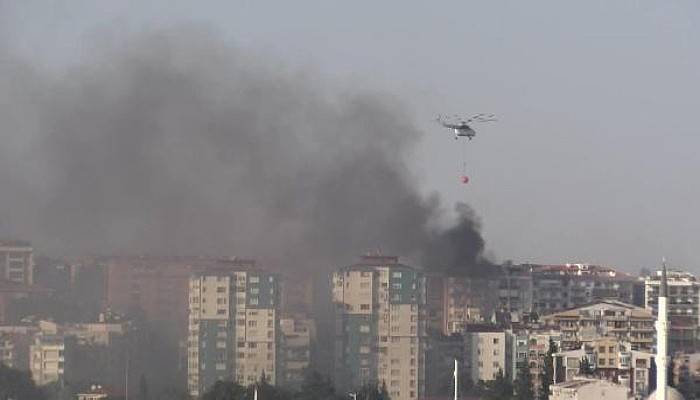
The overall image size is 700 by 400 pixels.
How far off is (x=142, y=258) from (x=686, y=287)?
1706 cm

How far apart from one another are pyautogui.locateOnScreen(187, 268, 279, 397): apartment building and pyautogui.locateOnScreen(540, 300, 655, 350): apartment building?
23.8 ft

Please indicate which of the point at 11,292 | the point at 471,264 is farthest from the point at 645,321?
the point at 11,292

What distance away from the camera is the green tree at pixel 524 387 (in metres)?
45.4

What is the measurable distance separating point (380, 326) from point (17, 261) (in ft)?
31.1

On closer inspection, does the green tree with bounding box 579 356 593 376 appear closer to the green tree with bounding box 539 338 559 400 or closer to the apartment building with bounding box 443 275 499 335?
the green tree with bounding box 539 338 559 400

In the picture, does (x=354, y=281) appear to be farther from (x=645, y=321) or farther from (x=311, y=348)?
(x=645, y=321)

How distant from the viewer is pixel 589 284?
6769 centimetres

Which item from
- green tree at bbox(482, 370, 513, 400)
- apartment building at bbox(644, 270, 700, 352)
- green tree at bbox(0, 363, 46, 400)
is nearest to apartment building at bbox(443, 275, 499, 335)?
apartment building at bbox(644, 270, 700, 352)

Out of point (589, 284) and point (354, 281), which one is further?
point (589, 284)

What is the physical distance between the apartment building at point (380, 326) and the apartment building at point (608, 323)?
3798 mm

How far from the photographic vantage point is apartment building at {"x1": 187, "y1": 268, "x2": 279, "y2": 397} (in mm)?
48781

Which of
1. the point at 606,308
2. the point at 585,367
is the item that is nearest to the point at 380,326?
the point at 585,367

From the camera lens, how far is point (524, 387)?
45.8m

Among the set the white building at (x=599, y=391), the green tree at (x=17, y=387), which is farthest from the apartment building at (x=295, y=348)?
the white building at (x=599, y=391)
